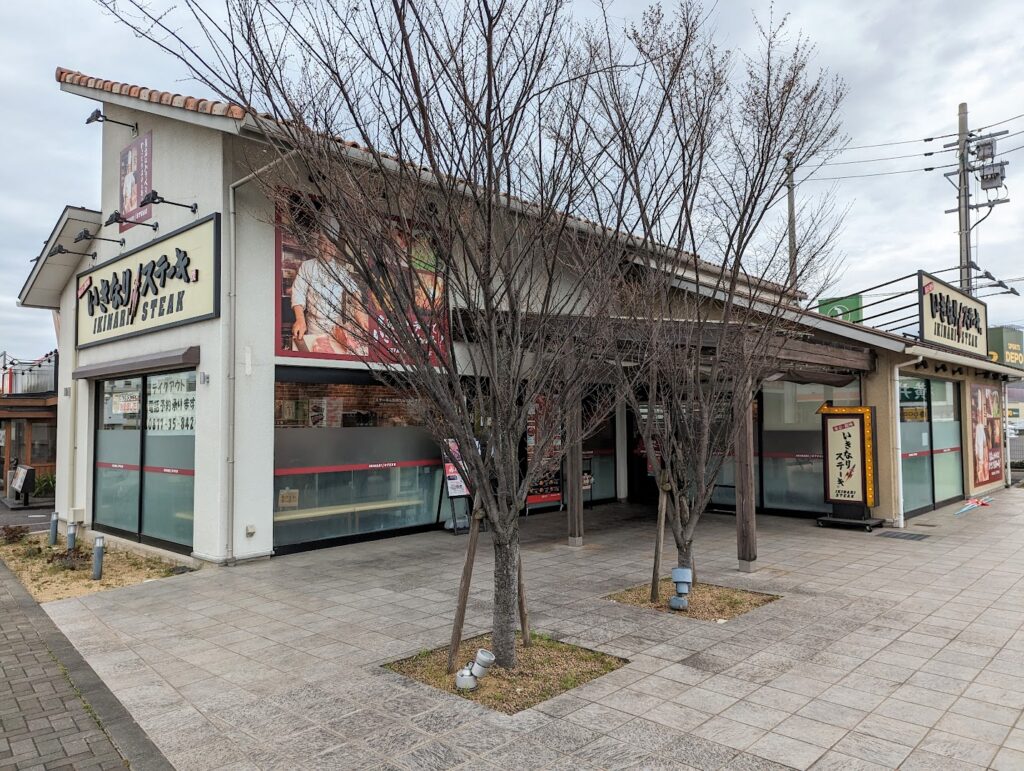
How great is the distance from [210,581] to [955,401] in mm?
15205

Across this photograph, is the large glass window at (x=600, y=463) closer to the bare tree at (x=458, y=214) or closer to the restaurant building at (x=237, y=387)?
the restaurant building at (x=237, y=387)

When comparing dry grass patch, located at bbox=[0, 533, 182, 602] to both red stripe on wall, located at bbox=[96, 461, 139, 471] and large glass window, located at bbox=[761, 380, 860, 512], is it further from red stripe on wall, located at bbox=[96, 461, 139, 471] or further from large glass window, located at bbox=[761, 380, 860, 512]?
large glass window, located at bbox=[761, 380, 860, 512]

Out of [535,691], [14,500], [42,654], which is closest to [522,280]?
[535,691]

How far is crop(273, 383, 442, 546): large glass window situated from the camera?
9.49 meters

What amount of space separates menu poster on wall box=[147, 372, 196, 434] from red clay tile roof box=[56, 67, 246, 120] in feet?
11.6

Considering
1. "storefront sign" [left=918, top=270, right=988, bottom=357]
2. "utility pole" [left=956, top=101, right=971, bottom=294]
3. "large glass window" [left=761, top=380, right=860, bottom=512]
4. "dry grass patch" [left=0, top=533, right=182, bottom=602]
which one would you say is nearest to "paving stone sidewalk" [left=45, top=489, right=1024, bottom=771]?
"dry grass patch" [left=0, top=533, right=182, bottom=602]

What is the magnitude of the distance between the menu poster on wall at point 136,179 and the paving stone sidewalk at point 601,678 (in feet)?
19.5

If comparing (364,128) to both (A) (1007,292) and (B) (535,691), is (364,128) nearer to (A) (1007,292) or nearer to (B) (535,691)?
(B) (535,691)

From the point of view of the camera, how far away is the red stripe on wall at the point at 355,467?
31.1 ft

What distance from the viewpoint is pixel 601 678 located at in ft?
15.9

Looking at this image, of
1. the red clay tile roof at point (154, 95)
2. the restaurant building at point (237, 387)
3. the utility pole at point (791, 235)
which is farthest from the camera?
the restaurant building at point (237, 387)

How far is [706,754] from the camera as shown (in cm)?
371

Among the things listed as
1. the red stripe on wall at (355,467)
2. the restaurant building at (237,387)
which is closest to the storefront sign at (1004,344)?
the restaurant building at (237,387)

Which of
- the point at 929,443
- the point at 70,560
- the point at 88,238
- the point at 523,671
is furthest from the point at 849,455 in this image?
the point at 88,238
